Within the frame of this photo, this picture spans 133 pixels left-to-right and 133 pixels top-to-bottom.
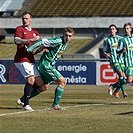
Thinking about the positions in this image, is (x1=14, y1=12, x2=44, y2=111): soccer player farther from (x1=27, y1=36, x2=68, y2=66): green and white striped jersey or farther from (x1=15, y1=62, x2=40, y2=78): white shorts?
(x1=27, y1=36, x2=68, y2=66): green and white striped jersey

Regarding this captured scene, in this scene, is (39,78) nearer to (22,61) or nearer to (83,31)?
(22,61)

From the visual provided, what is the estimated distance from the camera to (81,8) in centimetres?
4562

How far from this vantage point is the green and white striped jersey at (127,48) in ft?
57.4

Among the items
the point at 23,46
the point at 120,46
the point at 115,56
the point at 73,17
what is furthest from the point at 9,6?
the point at 23,46

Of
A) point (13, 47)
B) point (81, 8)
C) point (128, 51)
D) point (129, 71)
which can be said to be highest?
Result: point (81, 8)

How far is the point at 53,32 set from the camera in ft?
151

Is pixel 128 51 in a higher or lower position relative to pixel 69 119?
higher

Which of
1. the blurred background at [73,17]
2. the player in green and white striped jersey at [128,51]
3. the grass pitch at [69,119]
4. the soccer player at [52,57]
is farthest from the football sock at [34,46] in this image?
the blurred background at [73,17]

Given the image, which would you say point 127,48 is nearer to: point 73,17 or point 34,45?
point 34,45

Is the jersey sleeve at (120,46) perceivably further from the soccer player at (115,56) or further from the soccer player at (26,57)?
the soccer player at (26,57)

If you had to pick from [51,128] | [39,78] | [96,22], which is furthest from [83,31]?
[51,128]

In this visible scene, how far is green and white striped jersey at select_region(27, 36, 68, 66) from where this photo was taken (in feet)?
42.8

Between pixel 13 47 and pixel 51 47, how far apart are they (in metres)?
29.5

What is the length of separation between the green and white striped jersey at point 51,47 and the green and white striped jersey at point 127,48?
4.51 m
